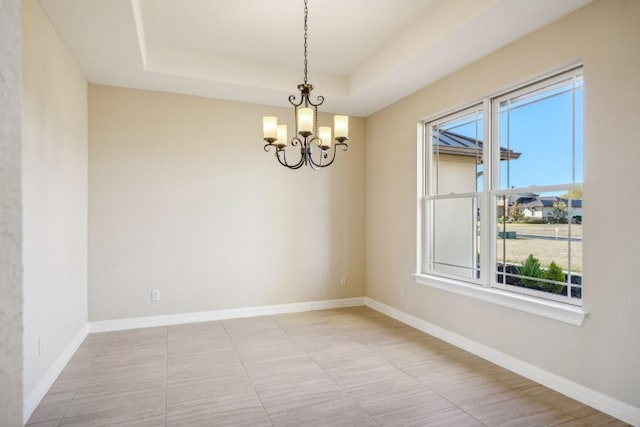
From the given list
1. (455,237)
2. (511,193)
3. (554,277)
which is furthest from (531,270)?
(455,237)

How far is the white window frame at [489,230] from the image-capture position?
111 inches

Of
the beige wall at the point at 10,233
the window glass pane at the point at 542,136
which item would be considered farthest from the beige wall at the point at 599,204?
the beige wall at the point at 10,233

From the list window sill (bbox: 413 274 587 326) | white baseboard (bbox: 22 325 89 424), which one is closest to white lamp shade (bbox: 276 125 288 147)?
window sill (bbox: 413 274 587 326)

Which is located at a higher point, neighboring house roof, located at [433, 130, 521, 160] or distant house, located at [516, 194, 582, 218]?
neighboring house roof, located at [433, 130, 521, 160]

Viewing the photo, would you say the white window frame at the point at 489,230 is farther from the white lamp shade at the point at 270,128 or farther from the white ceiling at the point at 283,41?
the white lamp shade at the point at 270,128

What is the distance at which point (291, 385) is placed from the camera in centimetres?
286

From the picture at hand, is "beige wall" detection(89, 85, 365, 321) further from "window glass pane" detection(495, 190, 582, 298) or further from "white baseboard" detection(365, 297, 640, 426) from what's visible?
"window glass pane" detection(495, 190, 582, 298)

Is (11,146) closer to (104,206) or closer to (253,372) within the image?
(253,372)

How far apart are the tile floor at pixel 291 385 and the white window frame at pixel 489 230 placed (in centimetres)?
57

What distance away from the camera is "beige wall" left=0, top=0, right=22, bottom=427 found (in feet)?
1.17

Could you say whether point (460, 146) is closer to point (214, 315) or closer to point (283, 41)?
point (283, 41)

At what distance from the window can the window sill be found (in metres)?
0.08

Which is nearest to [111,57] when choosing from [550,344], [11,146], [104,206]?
[104,206]

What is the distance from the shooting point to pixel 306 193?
5109 millimetres
